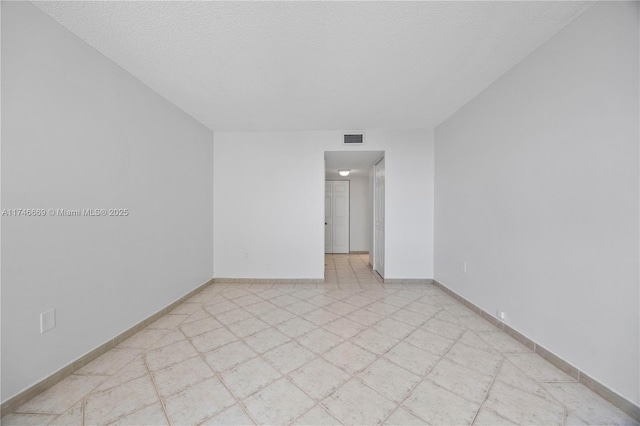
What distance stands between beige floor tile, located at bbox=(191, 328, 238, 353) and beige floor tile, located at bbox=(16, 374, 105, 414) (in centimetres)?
62

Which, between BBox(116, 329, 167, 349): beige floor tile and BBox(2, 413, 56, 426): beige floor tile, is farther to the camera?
BBox(116, 329, 167, 349): beige floor tile

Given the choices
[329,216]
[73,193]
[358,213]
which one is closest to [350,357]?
[73,193]

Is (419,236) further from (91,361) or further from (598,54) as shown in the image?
(91,361)

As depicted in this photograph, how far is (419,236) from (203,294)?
350cm

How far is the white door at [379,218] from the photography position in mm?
4168

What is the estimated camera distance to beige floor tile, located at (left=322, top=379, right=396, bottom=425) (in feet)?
4.18

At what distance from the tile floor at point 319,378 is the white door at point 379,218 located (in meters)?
1.73

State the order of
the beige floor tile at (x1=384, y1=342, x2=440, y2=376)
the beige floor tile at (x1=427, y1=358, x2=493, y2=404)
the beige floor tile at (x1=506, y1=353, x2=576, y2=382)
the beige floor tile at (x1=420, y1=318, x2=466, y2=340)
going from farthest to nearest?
the beige floor tile at (x1=420, y1=318, x2=466, y2=340) < the beige floor tile at (x1=384, y1=342, x2=440, y2=376) < the beige floor tile at (x1=506, y1=353, x2=576, y2=382) < the beige floor tile at (x1=427, y1=358, x2=493, y2=404)

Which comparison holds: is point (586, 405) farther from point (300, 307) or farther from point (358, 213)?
point (358, 213)

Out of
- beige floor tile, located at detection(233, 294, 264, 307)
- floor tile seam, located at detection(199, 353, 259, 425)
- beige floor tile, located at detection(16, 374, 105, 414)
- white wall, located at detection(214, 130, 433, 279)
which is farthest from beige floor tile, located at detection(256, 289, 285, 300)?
beige floor tile, located at detection(16, 374, 105, 414)

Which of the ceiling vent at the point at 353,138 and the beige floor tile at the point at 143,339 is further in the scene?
the ceiling vent at the point at 353,138

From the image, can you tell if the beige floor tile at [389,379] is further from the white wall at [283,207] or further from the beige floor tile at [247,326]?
the white wall at [283,207]

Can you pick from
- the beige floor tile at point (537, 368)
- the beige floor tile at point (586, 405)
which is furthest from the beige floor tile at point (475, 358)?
the beige floor tile at point (586, 405)

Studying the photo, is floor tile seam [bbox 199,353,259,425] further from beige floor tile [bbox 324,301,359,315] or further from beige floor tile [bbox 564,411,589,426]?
beige floor tile [bbox 564,411,589,426]
